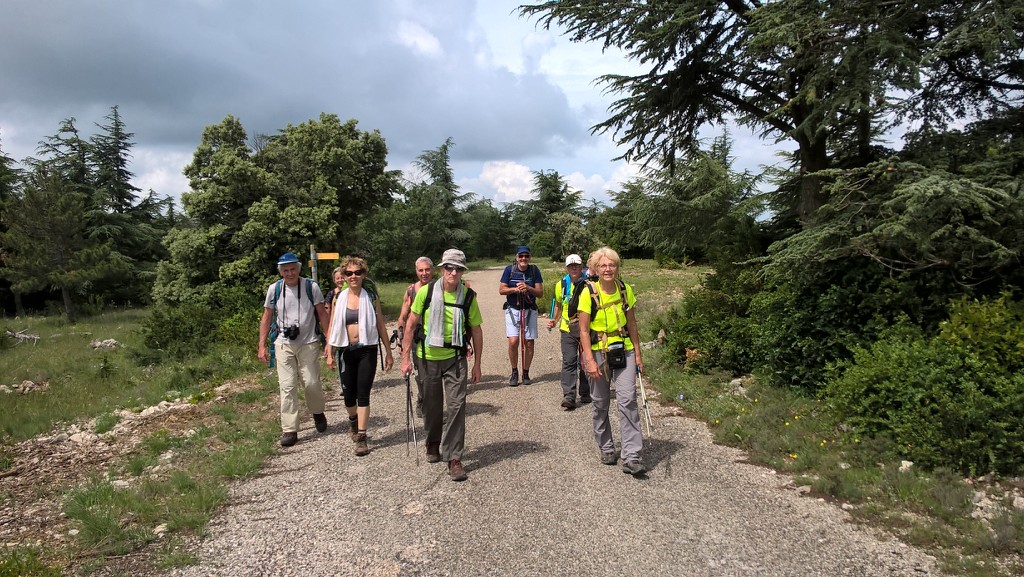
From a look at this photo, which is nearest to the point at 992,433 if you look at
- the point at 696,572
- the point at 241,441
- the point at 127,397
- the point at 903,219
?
the point at 903,219

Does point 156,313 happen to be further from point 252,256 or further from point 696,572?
point 696,572

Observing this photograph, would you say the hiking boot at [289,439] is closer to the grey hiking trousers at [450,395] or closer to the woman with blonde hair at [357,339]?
the woman with blonde hair at [357,339]

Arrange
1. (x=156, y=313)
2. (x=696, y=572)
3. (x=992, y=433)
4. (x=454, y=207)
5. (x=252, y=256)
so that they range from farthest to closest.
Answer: (x=454, y=207)
(x=252, y=256)
(x=156, y=313)
(x=992, y=433)
(x=696, y=572)

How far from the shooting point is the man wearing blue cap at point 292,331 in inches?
239

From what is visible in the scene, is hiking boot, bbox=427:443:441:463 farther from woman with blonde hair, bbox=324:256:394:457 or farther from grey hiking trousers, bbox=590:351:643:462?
grey hiking trousers, bbox=590:351:643:462

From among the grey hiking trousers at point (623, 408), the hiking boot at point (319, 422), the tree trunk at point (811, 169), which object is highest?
the tree trunk at point (811, 169)

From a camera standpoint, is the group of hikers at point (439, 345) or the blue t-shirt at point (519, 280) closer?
the group of hikers at point (439, 345)

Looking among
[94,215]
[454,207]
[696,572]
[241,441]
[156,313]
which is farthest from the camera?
[454,207]

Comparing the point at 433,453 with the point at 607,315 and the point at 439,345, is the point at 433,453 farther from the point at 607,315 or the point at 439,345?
the point at 607,315

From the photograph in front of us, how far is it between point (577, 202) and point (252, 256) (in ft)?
154

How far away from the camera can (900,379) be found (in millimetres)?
5004

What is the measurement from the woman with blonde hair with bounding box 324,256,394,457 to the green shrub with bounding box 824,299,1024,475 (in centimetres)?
475

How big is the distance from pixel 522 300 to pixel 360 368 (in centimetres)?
294

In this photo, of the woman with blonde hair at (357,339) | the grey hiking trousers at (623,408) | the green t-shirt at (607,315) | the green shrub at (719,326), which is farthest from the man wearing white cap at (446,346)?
the green shrub at (719,326)
